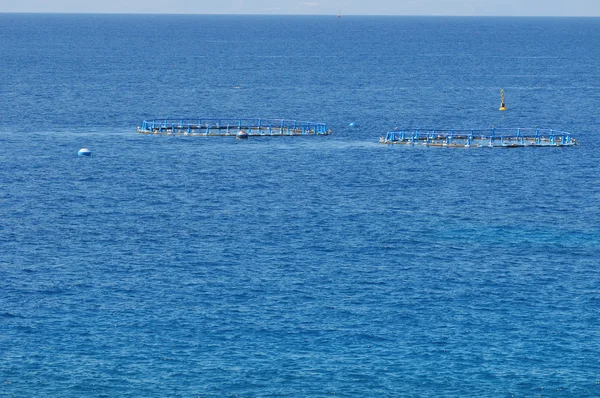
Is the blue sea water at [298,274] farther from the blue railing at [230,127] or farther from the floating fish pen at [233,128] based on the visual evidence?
the blue railing at [230,127]

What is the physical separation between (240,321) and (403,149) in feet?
272

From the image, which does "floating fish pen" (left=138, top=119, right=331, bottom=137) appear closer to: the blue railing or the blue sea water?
the blue railing

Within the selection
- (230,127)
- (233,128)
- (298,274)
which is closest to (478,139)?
(233,128)

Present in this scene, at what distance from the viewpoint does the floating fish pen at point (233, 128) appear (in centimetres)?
17625

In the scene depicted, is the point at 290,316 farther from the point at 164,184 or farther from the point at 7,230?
the point at 164,184

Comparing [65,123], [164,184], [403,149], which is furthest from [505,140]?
[65,123]

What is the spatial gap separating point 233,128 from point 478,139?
41.2 metres

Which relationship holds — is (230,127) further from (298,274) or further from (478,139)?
(298,274)

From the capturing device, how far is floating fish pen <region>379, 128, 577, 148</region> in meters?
166

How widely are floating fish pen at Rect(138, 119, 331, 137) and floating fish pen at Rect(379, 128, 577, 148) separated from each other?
14.0 m

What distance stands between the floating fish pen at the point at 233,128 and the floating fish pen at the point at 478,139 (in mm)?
14035

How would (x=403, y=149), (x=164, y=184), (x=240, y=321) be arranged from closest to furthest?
(x=240, y=321) → (x=164, y=184) → (x=403, y=149)

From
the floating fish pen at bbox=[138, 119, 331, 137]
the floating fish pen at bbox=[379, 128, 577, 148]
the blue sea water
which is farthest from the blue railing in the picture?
the blue sea water

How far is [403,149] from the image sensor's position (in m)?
163
